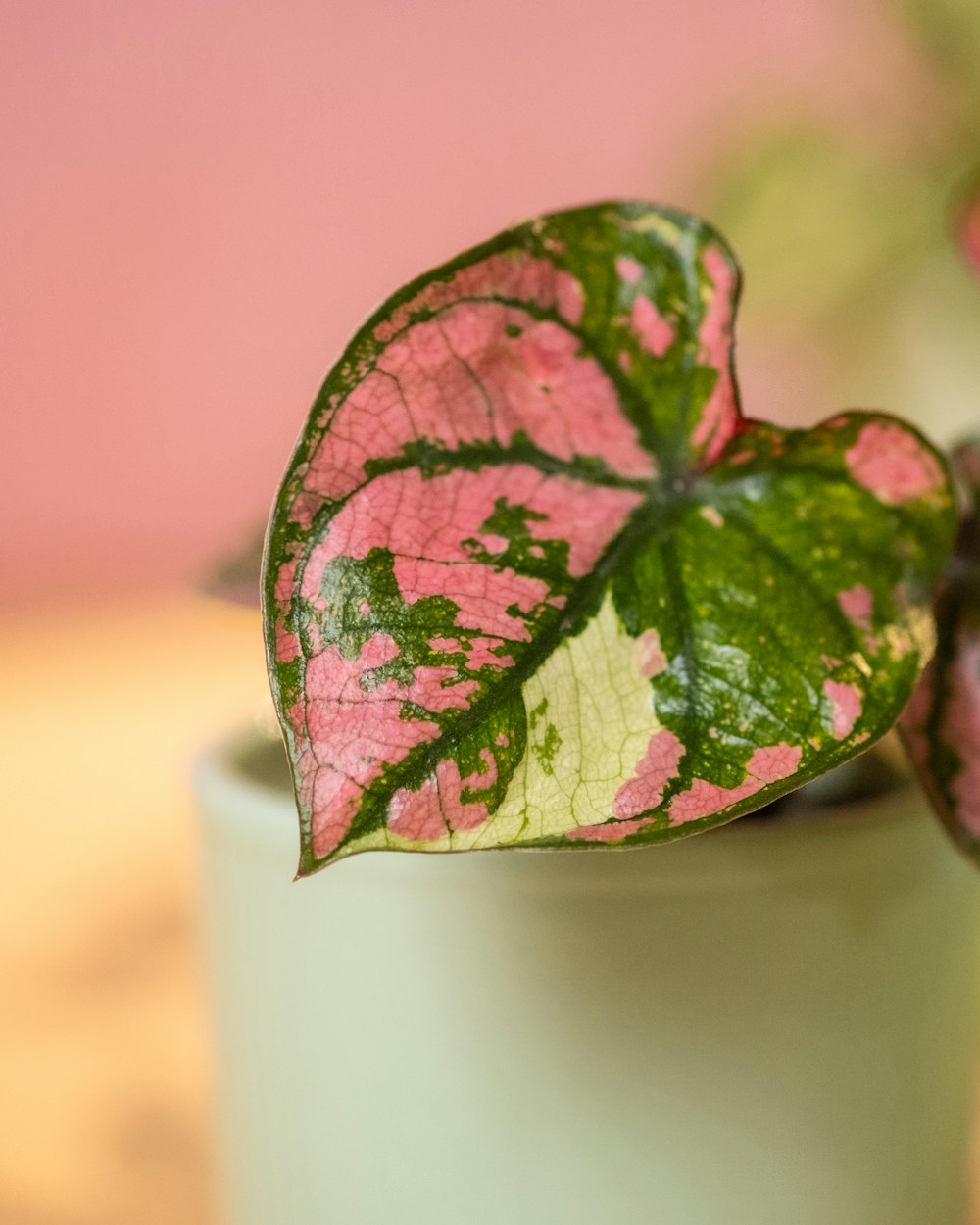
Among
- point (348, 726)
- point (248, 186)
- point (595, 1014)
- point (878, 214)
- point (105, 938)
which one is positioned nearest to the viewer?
point (348, 726)

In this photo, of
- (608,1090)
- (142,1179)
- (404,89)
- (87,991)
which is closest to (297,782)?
(608,1090)

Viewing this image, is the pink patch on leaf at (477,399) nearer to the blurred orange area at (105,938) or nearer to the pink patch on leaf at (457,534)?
the pink patch on leaf at (457,534)

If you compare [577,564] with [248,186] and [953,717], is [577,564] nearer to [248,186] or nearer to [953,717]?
[953,717]

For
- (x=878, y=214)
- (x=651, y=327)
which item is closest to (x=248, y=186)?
(x=878, y=214)

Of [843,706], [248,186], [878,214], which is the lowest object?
[843,706]

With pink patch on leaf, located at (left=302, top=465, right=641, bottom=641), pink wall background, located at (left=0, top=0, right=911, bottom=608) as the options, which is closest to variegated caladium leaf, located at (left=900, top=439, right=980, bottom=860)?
pink patch on leaf, located at (left=302, top=465, right=641, bottom=641)

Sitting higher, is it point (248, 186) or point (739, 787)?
point (248, 186)

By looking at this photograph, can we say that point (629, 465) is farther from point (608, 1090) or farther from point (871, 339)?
point (871, 339)

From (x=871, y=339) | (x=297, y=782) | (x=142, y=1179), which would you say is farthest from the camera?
(x=871, y=339)
